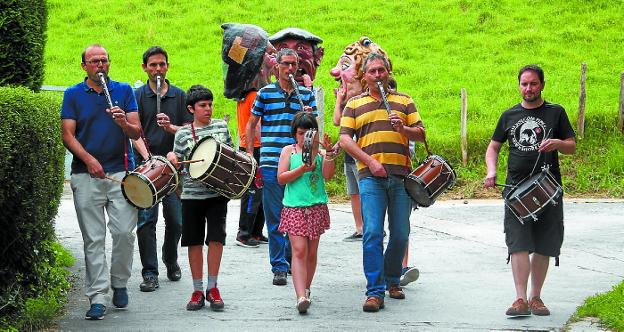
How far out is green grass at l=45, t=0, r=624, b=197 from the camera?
19047 mm

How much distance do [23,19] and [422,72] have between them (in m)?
16.2

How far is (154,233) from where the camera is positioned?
387 inches

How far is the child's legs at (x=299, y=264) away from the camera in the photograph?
28.4 ft

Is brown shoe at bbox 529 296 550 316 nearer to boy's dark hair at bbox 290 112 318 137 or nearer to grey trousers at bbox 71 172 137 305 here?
boy's dark hair at bbox 290 112 318 137

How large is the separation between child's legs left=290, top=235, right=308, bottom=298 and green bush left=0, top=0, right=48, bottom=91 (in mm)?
2623

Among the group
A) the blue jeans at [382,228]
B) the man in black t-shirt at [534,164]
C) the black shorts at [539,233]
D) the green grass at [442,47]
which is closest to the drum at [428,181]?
the blue jeans at [382,228]

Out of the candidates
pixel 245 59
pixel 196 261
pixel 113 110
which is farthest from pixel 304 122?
pixel 245 59

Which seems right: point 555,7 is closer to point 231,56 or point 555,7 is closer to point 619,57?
point 619,57

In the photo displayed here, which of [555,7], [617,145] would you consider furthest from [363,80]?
[555,7]

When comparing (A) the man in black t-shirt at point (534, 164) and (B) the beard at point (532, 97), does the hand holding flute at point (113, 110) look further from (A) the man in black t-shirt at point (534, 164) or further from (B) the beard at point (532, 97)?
(B) the beard at point (532, 97)

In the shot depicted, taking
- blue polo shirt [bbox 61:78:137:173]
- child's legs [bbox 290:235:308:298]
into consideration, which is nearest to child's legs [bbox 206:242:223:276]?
child's legs [bbox 290:235:308:298]

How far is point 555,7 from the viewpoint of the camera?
29.5 meters

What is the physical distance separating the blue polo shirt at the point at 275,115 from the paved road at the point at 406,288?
3.65 ft

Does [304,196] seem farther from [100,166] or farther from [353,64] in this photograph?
[353,64]
